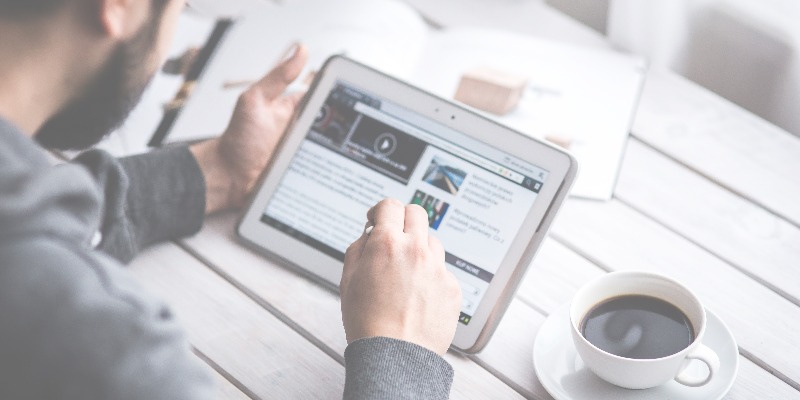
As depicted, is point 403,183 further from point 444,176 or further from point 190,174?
point 190,174

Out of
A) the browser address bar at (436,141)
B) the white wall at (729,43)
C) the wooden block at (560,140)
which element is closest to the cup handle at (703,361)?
the browser address bar at (436,141)

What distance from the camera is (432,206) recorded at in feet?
2.76

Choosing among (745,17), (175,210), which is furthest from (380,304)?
(745,17)

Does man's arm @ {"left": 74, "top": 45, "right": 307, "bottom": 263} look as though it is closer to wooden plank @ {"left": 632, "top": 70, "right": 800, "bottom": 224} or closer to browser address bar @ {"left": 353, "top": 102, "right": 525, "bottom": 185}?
browser address bar @ {"left": 353, "top": 102, "right": 525, "bottom": 185}

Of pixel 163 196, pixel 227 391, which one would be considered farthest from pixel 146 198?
pixel 227 391

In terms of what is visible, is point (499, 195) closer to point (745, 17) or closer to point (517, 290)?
point (517, 290)

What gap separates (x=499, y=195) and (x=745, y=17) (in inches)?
25.4

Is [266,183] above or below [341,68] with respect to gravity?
below

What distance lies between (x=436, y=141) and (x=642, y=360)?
0.98 feet

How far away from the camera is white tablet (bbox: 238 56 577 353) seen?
80cm

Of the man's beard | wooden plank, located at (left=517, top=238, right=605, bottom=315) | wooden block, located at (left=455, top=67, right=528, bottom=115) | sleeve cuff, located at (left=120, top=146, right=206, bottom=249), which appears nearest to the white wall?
wooden block, located at (left=455, top=67, right=528, bottom=115)

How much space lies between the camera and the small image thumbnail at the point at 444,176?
84 cm

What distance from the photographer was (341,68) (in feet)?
2.98

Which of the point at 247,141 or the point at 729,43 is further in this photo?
the point at 729,43
